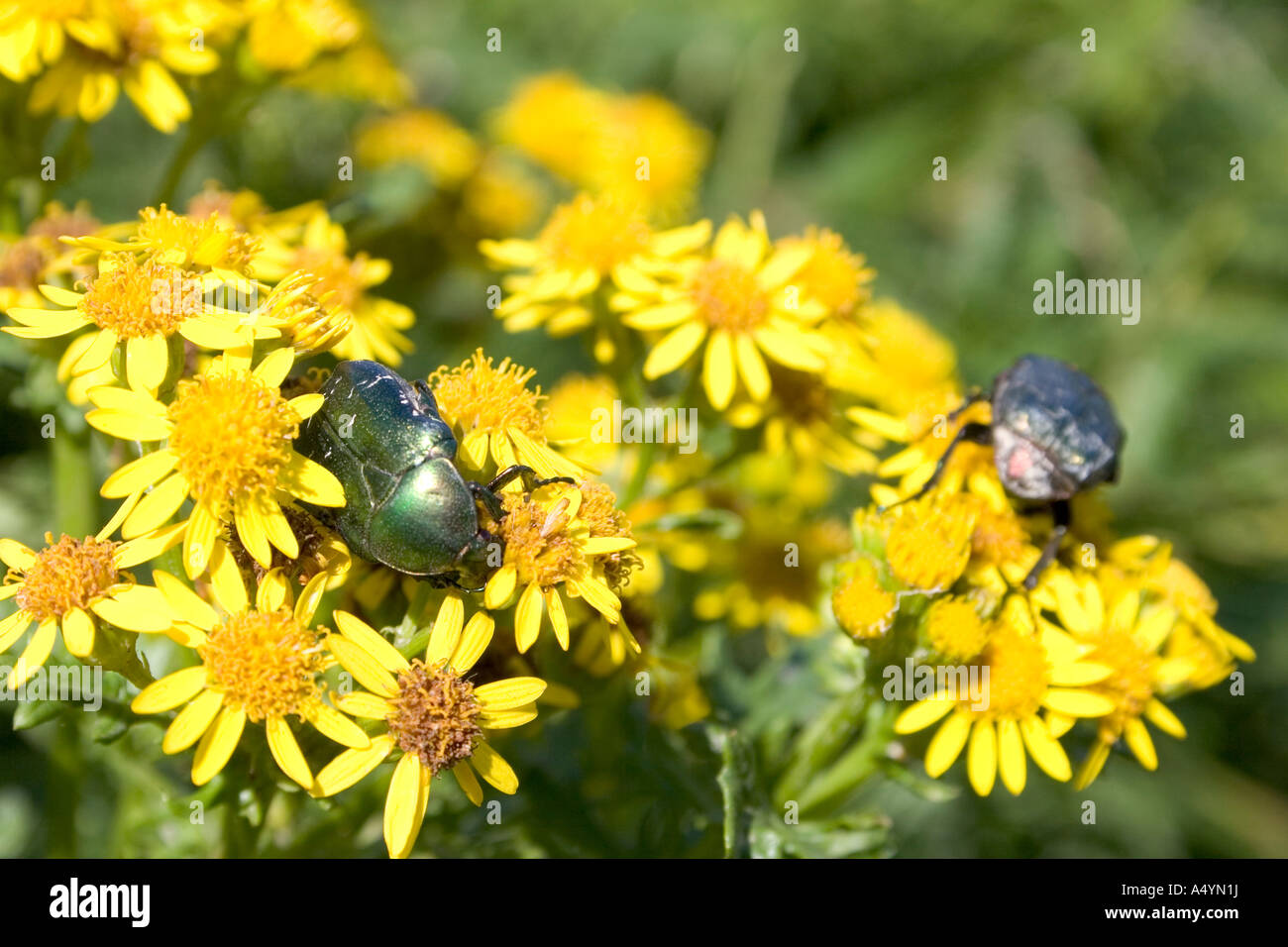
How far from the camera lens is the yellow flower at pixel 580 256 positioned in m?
3.49

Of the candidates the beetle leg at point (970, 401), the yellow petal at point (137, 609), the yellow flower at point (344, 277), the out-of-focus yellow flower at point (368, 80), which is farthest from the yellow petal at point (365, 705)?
the out-of-focus yellow flower at point (368, 80)

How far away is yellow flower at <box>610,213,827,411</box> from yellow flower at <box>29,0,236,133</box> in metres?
1.37

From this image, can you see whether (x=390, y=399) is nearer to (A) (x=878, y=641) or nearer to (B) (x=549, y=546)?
(B) (x=549, y=546)

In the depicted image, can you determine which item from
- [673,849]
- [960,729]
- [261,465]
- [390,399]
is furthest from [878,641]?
[261,465]

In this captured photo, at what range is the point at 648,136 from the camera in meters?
6.27

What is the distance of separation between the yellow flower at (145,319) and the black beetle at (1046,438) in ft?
5.95

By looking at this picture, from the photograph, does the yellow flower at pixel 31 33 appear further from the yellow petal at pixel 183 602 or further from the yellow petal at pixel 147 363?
the yellow petal at pixel 183 602

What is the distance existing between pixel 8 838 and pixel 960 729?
2.97 m

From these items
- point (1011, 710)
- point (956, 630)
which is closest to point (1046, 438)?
point (956, 630)

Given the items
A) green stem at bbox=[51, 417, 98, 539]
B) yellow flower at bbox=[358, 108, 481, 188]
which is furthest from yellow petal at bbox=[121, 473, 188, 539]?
yellow flower at bbox=[358, 108, 481, 188]

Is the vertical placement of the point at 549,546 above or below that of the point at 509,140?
below

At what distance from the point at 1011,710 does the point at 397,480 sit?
1.58 m

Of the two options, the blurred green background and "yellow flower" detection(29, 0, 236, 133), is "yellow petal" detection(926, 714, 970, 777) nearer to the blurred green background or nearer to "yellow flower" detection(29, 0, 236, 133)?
the blurred green background
